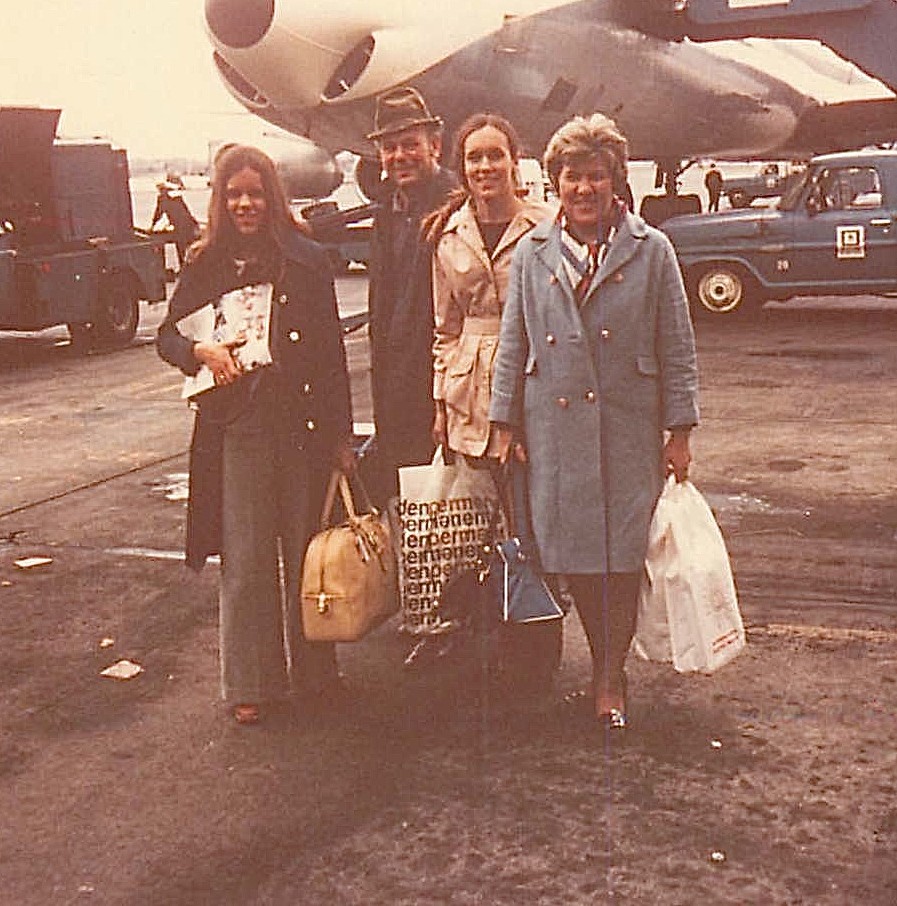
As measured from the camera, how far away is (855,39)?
1534 centimetres

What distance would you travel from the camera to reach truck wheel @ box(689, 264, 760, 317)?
14.5m

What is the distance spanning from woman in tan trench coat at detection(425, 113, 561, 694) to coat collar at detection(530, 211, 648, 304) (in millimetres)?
267

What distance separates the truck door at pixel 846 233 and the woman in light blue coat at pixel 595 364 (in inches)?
406

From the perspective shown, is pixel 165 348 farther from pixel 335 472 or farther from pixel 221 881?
pixel 221 881

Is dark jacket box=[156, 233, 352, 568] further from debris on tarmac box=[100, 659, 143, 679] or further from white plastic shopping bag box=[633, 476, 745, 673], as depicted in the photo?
white plastic shopping bag box=[633, 476, 745, 673]

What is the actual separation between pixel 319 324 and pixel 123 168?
11829 mm

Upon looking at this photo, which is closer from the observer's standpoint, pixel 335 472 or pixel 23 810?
pixel 23 810

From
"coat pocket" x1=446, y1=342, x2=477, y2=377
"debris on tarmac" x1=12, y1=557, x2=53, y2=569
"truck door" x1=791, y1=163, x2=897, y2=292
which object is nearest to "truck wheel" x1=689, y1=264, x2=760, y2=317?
"truck door" x1=791, y1=163, x2=897, y2=292

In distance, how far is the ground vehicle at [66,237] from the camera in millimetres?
13711

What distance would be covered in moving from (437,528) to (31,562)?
120 inches

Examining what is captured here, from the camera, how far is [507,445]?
4.28 meters

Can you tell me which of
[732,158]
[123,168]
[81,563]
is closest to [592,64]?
[123,168]

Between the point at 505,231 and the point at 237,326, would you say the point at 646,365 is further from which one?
the point at 237,326

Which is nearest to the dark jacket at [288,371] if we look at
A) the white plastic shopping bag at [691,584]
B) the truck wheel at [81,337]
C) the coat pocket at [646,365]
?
the coat pocket at [646,365]
